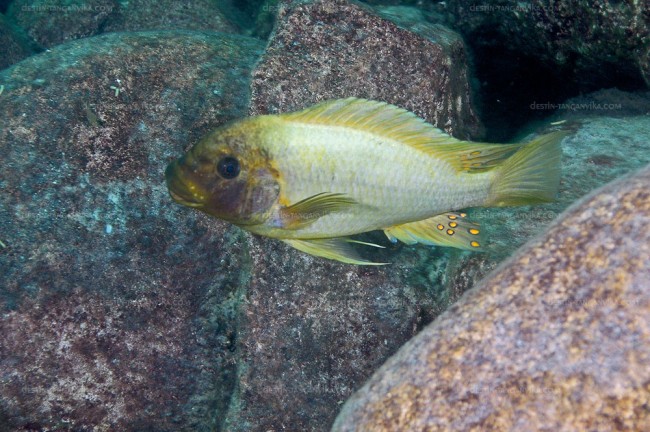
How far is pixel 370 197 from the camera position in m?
2.26

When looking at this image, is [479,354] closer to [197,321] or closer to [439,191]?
[439,191]

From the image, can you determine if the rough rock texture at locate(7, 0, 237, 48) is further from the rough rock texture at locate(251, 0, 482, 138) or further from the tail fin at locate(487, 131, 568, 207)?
the tail fin at locate(487, 131, 568, 207)

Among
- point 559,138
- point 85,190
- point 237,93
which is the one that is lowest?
point 85,190

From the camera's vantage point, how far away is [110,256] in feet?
14.3

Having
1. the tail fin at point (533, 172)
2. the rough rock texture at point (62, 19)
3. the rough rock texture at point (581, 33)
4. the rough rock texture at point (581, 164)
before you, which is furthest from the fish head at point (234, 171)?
the rough rock texture at point (62, 19)

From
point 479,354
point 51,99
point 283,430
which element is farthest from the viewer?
point 51,99

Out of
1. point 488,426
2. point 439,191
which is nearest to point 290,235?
point 439,191

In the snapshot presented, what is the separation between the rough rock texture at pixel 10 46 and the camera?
871cm

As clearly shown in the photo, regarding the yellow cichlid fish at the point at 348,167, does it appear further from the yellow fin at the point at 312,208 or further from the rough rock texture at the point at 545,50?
the rough rock texture at the point at 545,50

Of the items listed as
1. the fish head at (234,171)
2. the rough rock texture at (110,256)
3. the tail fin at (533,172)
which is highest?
the tail fin at (533,172)

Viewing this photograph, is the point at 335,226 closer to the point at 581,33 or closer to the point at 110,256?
the point at 110,256

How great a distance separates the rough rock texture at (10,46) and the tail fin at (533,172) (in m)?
9.94

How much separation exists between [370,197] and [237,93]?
3325 mm

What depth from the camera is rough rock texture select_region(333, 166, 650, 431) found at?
56.0 inches
